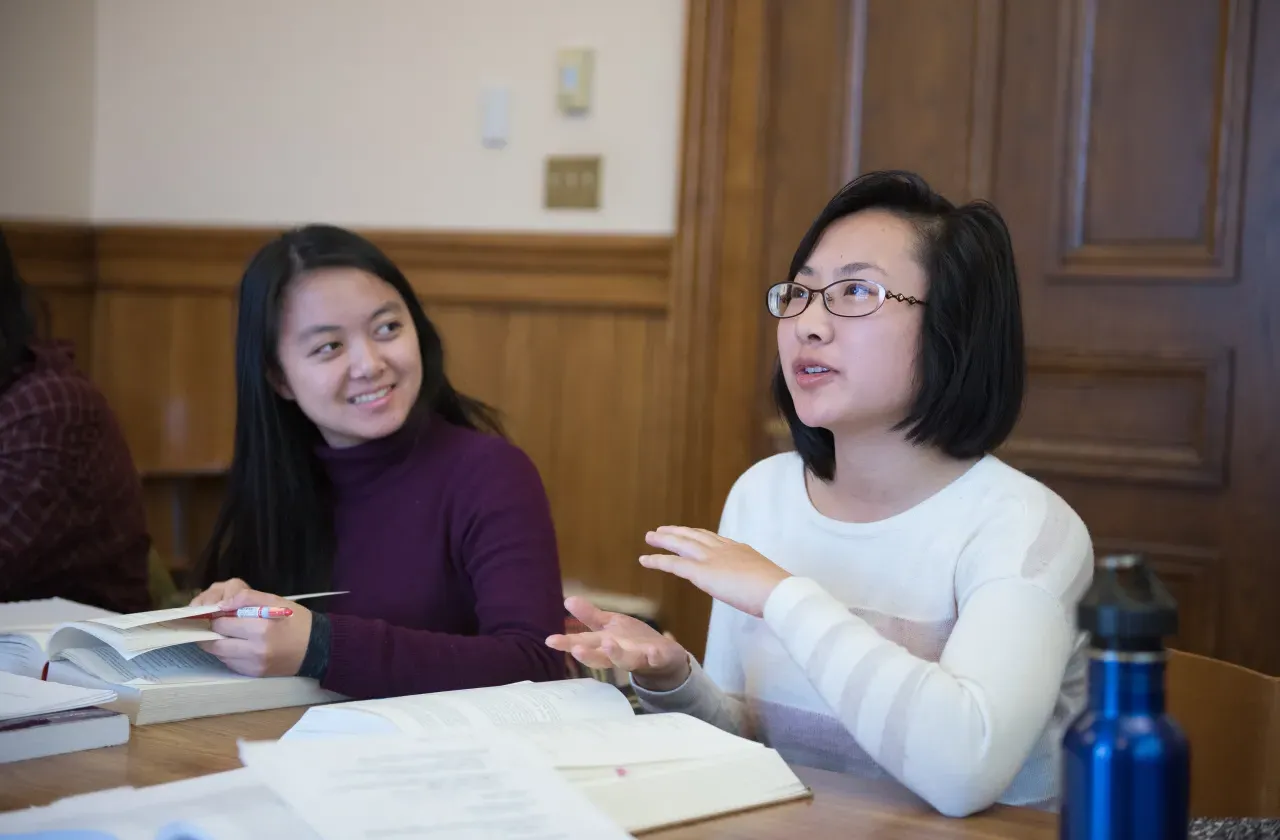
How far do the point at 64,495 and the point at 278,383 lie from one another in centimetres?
38

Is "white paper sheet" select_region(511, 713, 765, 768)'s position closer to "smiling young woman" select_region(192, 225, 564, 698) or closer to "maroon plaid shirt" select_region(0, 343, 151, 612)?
"smiling young woman" select_region(192, 225, 564, 698)

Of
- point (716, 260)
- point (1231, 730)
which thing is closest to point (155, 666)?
point (1231, 730)

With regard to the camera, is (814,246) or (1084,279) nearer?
(814,246)

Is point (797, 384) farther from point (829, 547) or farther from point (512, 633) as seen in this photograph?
point (512, 633)

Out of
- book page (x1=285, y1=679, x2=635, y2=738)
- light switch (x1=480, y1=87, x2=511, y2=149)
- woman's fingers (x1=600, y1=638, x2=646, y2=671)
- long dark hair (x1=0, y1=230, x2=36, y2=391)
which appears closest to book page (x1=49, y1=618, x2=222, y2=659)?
book page (x1=285, y1=679, x2=635, y2=738)

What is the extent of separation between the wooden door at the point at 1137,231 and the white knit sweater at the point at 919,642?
108 centimetres

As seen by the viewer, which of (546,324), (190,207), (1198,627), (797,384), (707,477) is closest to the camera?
(797,384)

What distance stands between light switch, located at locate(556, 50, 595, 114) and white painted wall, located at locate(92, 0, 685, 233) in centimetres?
2

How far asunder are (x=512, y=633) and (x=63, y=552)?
0.78 meters

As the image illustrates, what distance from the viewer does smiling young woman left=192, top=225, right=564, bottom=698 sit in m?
1.75

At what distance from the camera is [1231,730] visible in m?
1.31

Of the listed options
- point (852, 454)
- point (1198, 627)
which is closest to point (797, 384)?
point (852, 454)

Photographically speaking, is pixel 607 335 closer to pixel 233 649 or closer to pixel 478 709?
pixel 233 649

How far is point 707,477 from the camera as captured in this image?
9.26 ft
